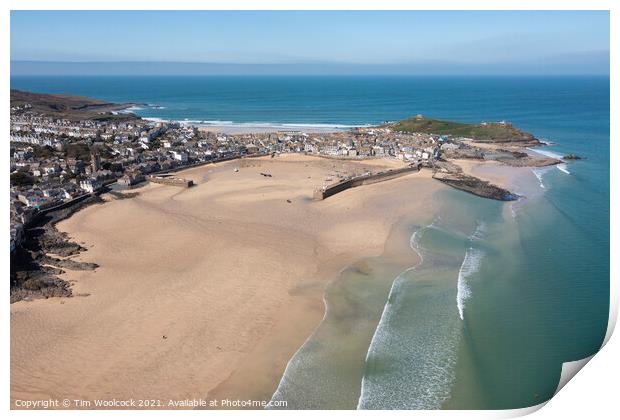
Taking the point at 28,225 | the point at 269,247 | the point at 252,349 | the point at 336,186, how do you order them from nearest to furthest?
the point at 252,349
the point at 269,247
the point at 28,225
the point at 336,186

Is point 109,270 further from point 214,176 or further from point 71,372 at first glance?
point 214,176

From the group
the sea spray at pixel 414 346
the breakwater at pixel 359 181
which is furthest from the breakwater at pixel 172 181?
the sea spray at pixel 414 346

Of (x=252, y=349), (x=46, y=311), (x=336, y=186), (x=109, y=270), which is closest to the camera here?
(x=252, y=349)

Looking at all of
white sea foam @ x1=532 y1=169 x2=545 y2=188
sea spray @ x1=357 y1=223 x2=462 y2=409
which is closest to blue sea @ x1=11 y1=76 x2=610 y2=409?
sea spray @ x1=357 y1=223 x2=462 y2=409

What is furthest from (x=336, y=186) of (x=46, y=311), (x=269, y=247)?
(x=46, y=311)
